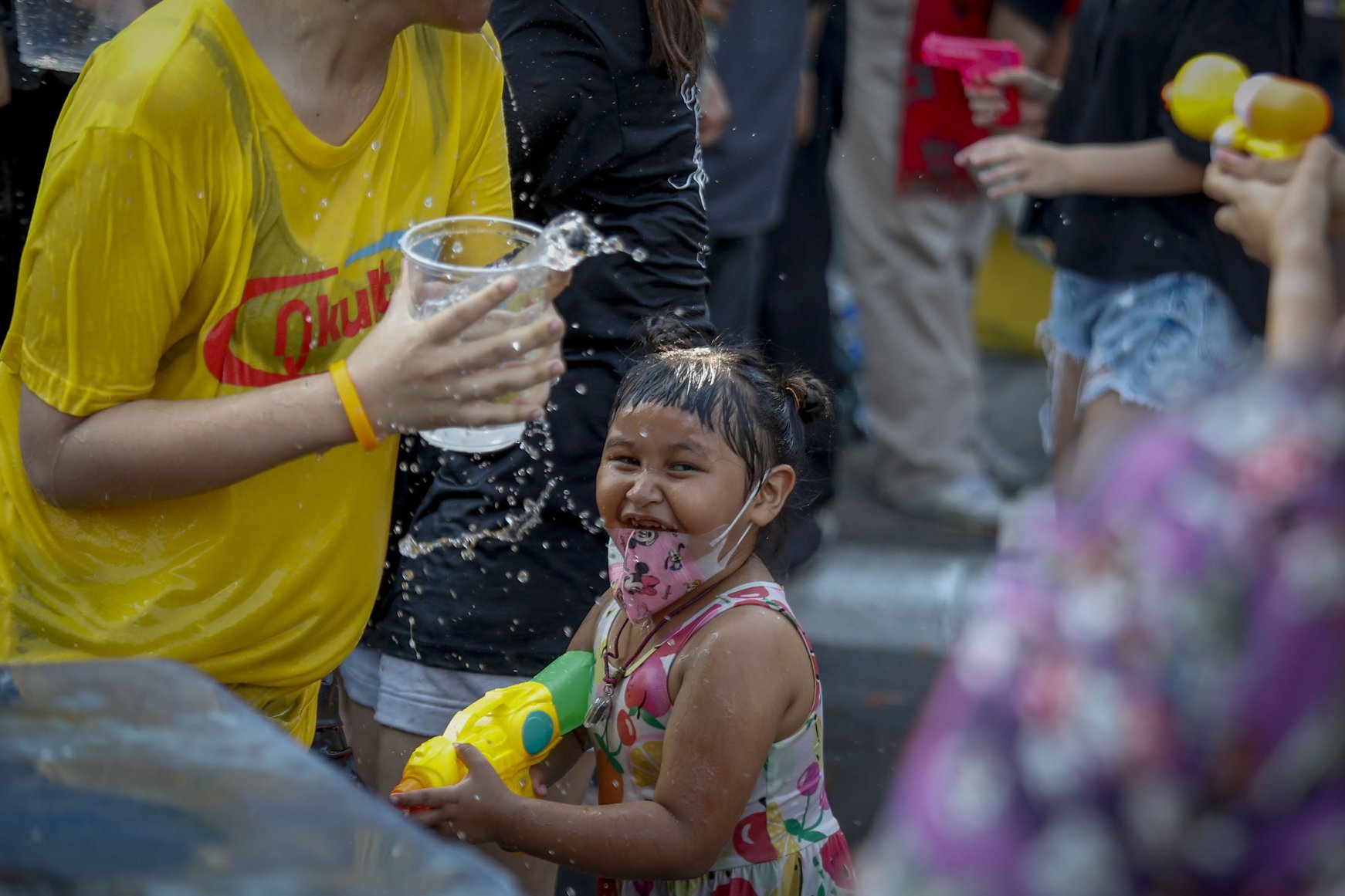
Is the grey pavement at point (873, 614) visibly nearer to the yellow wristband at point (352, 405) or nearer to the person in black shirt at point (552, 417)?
the person in black shirt at point (552, 417)

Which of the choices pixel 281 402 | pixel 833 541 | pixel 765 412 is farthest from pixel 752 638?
pixel 833 541

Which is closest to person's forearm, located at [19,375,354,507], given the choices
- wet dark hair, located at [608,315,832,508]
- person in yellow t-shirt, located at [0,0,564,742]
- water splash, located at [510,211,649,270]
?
person in yellow t-shirt, located at [0,0,564,742]

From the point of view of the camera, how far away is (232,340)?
1.99 metres

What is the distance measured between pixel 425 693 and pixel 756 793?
66 centimetres

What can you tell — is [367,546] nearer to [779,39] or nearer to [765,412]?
[765,412]

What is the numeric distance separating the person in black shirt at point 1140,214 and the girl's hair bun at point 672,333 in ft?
4.23

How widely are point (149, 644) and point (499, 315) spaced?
66cm

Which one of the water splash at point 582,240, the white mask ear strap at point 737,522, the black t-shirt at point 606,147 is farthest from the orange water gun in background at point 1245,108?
the white mask ear strap at point 737,522

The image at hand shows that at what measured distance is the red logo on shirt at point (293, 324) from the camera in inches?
77.9

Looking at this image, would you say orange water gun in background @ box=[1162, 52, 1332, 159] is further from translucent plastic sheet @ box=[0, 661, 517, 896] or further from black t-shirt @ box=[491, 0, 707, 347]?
translucent plastic sheet @ box=[0, 661, 517, 896]

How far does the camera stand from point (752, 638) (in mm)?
2146

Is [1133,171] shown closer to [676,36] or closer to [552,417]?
[676,36]

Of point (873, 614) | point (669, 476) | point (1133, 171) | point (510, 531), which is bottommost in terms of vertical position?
point (873, 614)

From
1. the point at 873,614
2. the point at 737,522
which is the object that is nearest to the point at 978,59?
Answer: the point at 873,614
